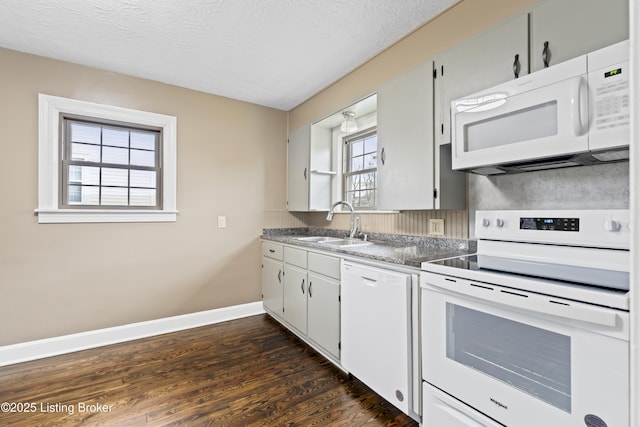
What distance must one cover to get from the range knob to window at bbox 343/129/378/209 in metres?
1.85

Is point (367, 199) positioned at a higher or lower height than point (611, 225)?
higher

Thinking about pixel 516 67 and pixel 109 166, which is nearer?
pixel 516 67

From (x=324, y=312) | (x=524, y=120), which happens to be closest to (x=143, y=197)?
(x=324, y=312)

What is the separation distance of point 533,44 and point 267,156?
2.73 meters

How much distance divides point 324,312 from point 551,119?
5.90 ft

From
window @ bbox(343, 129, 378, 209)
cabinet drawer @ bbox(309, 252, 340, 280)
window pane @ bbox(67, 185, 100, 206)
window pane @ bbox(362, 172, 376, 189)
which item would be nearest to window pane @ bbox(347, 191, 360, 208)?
window @ bbox(343, 129, 378, 209)

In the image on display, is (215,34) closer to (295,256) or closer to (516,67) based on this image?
(295,256)

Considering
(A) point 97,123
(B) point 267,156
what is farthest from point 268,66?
(A) point 97,123

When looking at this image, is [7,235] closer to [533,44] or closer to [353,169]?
[353,169]

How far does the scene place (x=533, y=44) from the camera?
1.51 m

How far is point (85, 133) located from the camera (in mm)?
2764

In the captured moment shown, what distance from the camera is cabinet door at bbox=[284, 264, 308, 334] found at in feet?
8.57

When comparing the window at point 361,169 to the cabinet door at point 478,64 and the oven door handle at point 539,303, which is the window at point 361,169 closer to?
the cabinet door at point 478,64

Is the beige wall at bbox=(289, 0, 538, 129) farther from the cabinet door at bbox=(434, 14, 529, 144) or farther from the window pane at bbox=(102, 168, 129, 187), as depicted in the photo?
the window pane at bbox=(102, 168, 129, 187)
